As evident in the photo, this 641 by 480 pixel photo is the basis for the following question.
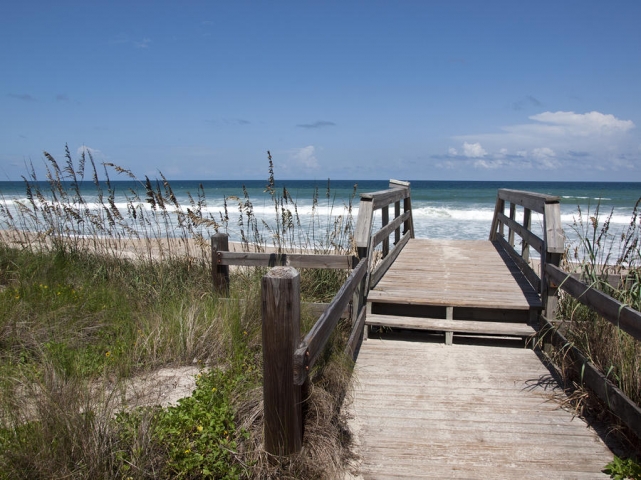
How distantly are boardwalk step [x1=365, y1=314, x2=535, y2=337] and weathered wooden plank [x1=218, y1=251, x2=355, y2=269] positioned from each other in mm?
710

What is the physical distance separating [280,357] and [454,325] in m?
2.85

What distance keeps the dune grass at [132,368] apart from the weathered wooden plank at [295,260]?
27 centimetres

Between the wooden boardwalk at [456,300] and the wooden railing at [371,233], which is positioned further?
the wooden boardwalk at [456,300]

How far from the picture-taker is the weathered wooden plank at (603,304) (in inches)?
108

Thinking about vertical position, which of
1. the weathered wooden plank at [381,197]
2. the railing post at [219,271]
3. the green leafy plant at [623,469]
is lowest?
the green leafy plant at [623,469]

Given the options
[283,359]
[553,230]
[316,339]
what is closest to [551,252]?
[553,230]

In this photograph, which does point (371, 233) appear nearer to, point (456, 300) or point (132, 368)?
point (456, 300)

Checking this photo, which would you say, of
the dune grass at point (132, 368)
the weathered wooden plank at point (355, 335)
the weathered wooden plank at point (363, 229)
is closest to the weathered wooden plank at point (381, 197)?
the weathered wooden plank at point (363, 229)

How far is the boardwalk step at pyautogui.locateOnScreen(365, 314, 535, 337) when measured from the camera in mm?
4750

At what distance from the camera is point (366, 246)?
183 inches

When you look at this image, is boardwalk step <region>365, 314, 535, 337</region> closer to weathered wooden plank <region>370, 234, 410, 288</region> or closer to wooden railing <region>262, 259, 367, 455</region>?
weathered wooden plank <region>370, 234, 410, 288</region>

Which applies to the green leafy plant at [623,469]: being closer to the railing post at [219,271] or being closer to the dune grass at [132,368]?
the dune grass at [132,368]

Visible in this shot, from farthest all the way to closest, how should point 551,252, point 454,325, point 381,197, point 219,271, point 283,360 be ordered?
1. point 381,197
2. point 219,271
3. point 454,325
4. point 551,252
5. point 283,360

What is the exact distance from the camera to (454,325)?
489 centimetres
